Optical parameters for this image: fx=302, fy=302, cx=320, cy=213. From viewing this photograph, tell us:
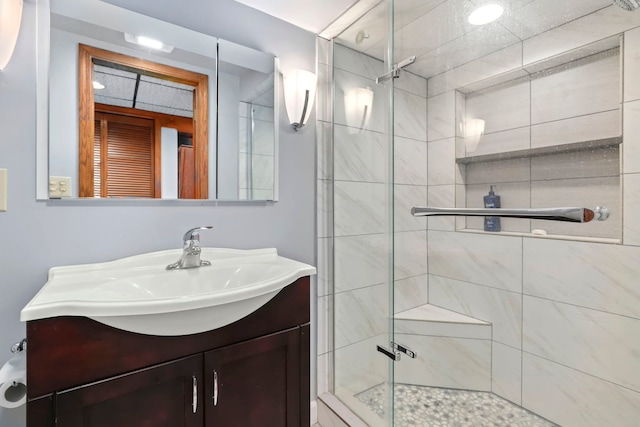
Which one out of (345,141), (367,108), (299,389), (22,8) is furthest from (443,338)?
(22,8)

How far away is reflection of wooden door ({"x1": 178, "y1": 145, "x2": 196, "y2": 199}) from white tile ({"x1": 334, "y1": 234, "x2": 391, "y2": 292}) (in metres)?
0.77

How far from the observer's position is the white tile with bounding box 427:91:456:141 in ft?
5.26

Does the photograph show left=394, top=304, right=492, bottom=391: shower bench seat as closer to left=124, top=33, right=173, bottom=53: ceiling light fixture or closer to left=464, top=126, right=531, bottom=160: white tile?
left=464, top=126, right=531, bottom=160: white tile

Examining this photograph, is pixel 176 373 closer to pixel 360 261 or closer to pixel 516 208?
pixel 360 261

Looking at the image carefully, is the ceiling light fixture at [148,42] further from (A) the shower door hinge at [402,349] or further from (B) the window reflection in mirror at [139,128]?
(A) the shower door hinge at [402,349]

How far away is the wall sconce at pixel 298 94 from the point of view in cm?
146

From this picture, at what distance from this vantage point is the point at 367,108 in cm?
153

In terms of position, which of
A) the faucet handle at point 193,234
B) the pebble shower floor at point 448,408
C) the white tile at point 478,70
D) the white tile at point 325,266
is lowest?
the pebble shower floor at point 448,408

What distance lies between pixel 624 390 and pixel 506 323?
0.44 m

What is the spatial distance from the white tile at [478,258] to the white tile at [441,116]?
53 centimetres

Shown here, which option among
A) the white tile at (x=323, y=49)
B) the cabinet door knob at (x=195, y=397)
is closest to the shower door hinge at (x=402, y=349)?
the cabinet door knob at (x=195, y=397)

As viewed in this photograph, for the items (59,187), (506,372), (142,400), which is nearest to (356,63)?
(59,187)

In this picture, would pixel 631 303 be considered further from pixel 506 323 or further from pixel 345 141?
pixel 345 141

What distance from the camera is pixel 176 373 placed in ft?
2.71
